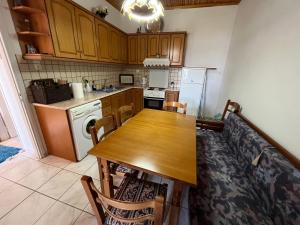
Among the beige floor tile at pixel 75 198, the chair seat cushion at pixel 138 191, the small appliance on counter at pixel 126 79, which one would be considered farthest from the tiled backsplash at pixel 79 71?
the chair seat cushion at pixel 138 191

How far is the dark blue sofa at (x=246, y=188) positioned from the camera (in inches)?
34.0

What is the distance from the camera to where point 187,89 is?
338 cm

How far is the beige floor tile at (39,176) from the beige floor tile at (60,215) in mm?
454

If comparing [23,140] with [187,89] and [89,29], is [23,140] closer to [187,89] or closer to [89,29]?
[89,29]

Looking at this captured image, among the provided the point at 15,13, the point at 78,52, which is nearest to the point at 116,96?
the point at 78,52

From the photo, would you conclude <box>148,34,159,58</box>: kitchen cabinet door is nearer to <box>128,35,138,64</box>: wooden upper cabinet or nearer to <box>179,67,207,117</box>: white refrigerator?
<box>128,35,138,64</box>: wooden upper cabinet

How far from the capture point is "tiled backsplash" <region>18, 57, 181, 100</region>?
1.80 metres

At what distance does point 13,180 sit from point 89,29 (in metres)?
2.47

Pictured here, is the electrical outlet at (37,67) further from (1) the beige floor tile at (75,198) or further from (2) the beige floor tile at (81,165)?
(1) the beige floor tile at (75,198)

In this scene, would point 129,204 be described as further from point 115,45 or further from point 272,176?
point 115,45

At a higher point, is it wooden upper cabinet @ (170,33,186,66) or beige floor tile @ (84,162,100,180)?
wooden upper cabinet @ (170,33,186,66)

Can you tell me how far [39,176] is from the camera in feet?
5.82

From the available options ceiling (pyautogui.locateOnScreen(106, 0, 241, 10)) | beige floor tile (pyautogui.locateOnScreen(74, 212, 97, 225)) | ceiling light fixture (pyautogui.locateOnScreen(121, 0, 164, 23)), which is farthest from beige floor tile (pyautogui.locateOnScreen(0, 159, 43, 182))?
ceiling (pyautogui.locateOnScreen(106, 0, 241, 10))

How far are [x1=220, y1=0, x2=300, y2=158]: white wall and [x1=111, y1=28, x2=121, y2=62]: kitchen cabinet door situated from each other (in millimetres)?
2571
